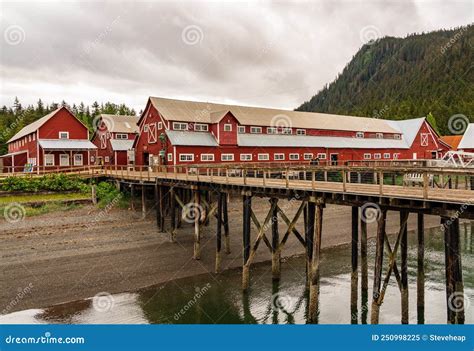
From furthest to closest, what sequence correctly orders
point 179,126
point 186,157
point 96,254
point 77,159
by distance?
1. point 77,159
2. point 179,126
3. point 186,157
4. point 96,254

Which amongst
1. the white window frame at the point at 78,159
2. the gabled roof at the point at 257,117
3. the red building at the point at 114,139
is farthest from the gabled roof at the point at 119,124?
the gabled roof at the point at 257,117

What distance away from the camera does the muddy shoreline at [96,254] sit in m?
17.4

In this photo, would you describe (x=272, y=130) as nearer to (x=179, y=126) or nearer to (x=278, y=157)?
(x=278, y=157)

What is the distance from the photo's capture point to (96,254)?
21391 millimetres

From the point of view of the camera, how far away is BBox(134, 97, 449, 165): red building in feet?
119

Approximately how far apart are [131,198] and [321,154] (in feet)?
81.4

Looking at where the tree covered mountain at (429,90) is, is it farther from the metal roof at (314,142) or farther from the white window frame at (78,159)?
the white window frame at (78,159)

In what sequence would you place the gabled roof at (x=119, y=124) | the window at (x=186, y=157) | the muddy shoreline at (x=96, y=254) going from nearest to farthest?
the muddy shoreline at (x=96, y=254) → the window at (x=186, y=157) → the gabled roof at (x=119, y=124)

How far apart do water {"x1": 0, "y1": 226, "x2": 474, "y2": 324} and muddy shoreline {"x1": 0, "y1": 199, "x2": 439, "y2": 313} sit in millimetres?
1092

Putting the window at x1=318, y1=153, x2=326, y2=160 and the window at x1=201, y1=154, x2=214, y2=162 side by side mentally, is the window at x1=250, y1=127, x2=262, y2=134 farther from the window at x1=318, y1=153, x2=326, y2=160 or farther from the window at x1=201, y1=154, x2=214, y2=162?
the window at x1=318, y1=153, x2=326, y2=160

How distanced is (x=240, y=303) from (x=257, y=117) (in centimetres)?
2982

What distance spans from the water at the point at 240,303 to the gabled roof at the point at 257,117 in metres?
21.7

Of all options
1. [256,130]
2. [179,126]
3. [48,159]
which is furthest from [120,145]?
[256,130]
